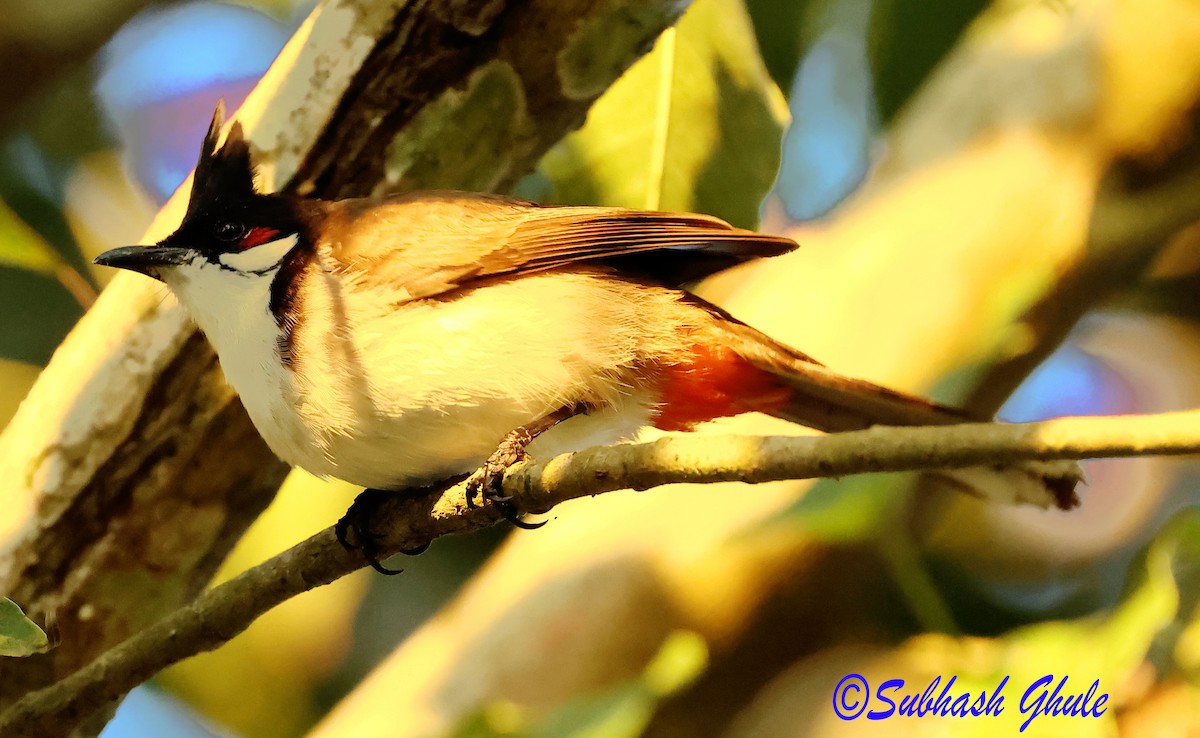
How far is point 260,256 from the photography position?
114 centimetres

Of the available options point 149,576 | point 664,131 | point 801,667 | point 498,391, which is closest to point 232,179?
point 498,391

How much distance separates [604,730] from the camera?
130cm

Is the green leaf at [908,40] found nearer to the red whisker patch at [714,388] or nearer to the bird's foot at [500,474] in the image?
the red whisker patch at [714,388]

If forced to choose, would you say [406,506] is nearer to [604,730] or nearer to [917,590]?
[604,730]

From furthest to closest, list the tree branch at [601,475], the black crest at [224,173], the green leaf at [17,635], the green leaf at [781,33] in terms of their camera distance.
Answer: the green leaf at [781,33]
the black crest at [224,173]
the green leaf at [17,635]
the tree branch at [601,475]

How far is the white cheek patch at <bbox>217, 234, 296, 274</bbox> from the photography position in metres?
1.13

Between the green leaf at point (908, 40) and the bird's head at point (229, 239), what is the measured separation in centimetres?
107

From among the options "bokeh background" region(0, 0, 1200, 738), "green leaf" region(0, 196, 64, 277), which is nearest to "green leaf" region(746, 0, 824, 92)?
"bokeh background" region(0, 0, 1200, 738)

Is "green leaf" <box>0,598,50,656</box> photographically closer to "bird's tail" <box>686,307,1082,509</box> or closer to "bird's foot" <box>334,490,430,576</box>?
"bird's foot" <box>334,490,430,576</box>

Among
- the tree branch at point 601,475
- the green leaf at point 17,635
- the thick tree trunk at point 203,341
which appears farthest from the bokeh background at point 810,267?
the green leaf at point 17,635

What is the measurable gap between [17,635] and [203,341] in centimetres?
55

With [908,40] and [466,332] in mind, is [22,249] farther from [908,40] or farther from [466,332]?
[908,40]

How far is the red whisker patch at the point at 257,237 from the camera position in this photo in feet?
3.77

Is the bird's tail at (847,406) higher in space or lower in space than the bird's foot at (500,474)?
higher
